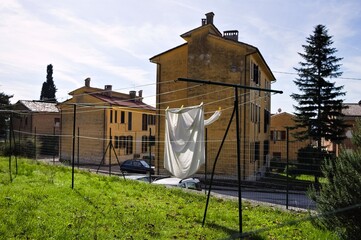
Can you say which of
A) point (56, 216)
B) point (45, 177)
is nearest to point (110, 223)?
point (56, 216)

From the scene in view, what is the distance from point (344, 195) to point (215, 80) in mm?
16816

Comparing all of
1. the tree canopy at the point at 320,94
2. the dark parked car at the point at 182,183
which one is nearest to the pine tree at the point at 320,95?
the tree canopy at the point at 320,94

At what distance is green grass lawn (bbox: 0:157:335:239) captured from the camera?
6.06 metres

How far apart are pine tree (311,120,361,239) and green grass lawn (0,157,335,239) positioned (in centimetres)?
36

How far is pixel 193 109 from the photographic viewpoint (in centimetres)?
840

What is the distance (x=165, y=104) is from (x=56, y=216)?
58.7 ft

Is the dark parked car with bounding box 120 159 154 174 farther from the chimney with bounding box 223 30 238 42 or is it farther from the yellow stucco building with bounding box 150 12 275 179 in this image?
the chimney with bounding box 223 30 238 42

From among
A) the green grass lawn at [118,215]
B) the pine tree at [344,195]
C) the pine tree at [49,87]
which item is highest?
the pine tree at [49,87]

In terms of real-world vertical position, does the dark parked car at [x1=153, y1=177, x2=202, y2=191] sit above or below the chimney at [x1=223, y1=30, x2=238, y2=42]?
below

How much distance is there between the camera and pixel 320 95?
88.6ft

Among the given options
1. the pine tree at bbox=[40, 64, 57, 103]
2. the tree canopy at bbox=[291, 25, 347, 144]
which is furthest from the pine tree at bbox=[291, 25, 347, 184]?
the pine tree at bbox=[40, 64, 57, 103]

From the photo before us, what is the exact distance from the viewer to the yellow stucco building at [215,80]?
71.2ft

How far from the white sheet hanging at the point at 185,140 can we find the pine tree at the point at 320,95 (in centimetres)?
2009

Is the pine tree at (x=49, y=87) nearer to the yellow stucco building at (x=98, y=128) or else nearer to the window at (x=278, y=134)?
the yellow stucco building at (x=98, y=128)
